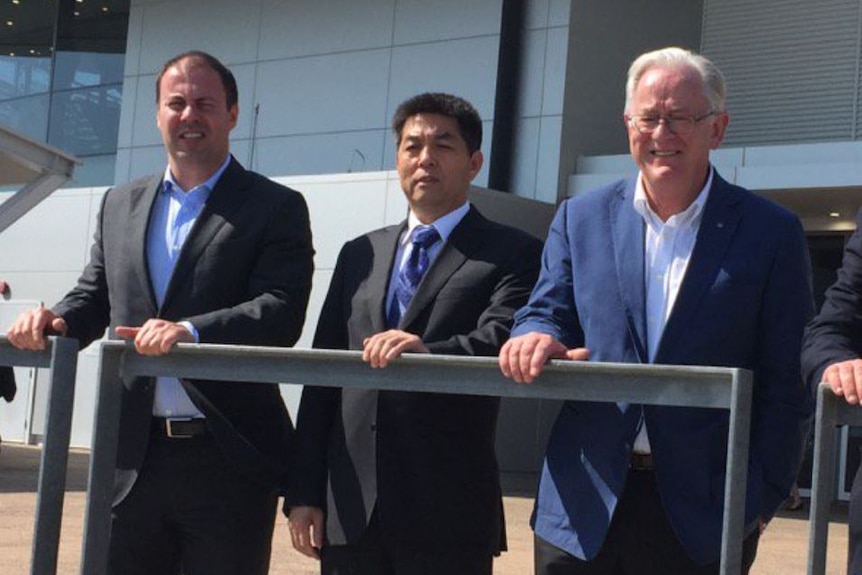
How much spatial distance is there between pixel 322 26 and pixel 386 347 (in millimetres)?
18870

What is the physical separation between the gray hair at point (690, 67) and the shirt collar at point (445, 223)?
30.4 inches

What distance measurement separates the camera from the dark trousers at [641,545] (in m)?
3.22

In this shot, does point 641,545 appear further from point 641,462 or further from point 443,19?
point 443,19

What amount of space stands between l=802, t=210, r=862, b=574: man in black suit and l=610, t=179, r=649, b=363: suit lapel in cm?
38

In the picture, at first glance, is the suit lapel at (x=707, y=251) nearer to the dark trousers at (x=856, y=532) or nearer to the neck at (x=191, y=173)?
the dark trousers at (x=856, y=532)

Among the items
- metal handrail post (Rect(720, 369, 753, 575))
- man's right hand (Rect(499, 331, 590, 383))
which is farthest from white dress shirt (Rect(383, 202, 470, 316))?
metal handrail post (Rect(720, 369, 753, 575))

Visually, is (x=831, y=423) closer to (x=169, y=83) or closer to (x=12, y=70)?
(x=169, y=83)

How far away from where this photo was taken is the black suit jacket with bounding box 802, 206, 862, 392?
296cm

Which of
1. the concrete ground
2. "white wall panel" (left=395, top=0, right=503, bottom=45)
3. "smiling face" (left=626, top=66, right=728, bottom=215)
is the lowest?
the concrete ground

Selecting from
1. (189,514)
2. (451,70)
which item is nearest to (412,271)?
(189,514)

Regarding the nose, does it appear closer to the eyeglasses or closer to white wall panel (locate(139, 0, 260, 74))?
the eyeglasses

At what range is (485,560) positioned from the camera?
3.78 meters

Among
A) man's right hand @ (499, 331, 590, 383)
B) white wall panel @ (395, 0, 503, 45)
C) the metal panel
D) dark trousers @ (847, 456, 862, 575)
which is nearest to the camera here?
man's right hand @ (499, 331, 590, 383)

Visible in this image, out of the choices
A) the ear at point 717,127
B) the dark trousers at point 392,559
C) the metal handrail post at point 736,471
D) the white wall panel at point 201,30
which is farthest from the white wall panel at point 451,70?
the metal handrail post at point 736,471
